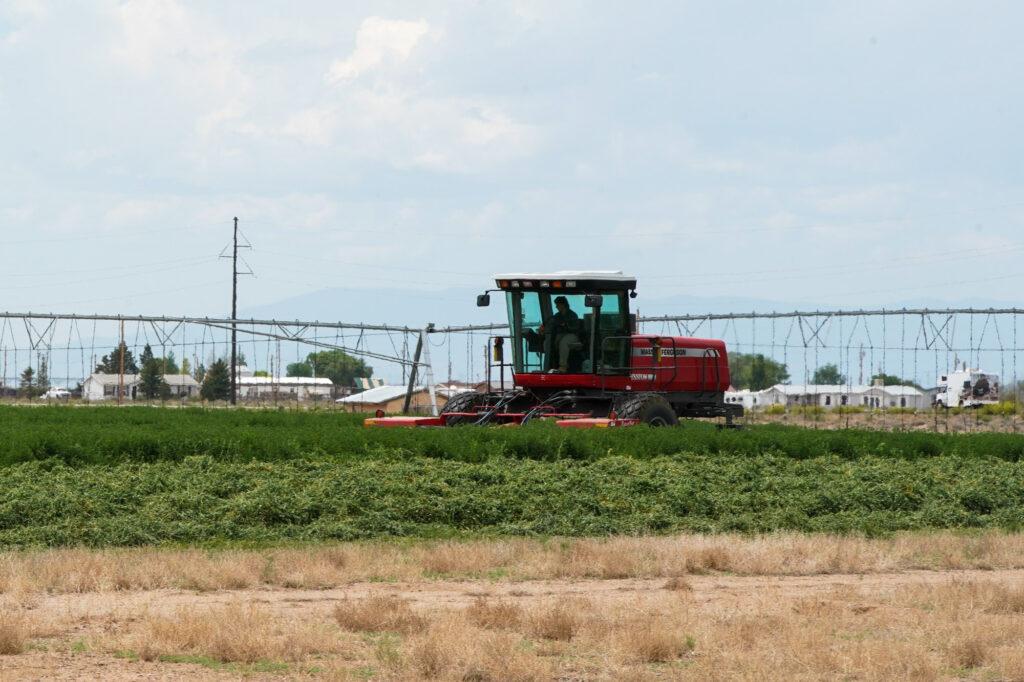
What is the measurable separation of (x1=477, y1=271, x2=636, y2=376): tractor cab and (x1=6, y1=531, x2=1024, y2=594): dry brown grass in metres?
12.4

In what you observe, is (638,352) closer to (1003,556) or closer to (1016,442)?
(1016,442)

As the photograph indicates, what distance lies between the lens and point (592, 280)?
1217 inches

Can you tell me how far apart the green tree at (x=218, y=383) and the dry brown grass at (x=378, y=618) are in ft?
223

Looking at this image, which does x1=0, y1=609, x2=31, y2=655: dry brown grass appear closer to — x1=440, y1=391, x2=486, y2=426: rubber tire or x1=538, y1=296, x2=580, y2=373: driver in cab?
x1=538, y1=296, x2=580, y2=373: driver in cab

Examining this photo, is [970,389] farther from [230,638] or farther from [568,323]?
[230,638]

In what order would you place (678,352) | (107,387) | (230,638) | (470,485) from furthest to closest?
(107,387)
(678,352)
(470,485)
(230,638)

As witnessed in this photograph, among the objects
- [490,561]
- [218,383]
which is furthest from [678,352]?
[218,383]

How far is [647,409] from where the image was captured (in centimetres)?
Result: 3042

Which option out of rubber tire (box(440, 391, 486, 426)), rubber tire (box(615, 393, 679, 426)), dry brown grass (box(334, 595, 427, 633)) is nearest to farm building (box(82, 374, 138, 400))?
rubber tire (box(440, 391, 486, 426))

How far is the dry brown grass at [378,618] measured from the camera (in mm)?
12609

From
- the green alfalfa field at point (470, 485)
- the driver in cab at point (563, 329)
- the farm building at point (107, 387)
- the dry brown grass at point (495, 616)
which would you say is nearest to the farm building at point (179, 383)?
the farm building at point (107, 387)

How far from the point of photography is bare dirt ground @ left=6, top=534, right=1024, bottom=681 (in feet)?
36.5

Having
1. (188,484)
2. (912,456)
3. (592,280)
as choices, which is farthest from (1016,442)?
(188,484)

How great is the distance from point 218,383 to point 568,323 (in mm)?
71676
